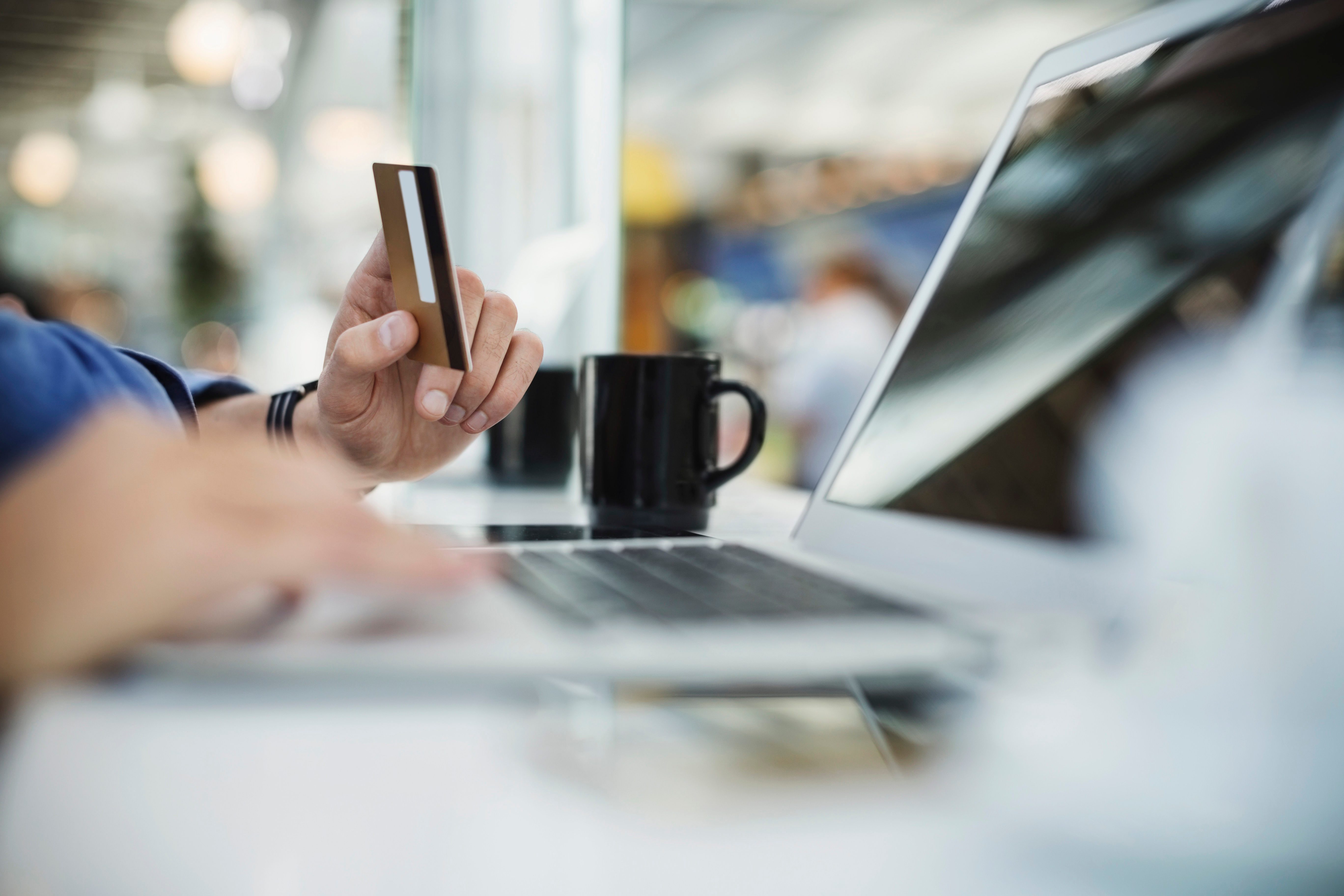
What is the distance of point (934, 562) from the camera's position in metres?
0.47

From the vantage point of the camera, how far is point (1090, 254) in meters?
0.48

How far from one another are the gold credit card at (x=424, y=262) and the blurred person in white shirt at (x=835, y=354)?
117 inches

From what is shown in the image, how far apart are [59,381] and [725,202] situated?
745 cm

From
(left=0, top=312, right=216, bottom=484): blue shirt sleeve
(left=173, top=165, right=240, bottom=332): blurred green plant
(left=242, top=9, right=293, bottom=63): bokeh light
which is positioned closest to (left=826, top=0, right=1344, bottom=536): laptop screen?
(left=0, top=312, right=216, bottom=484): blue shirt sleeve

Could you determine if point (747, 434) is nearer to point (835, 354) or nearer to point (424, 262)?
point (424, 262)

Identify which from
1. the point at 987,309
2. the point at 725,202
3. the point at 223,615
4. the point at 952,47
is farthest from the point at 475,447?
the point at 725,202

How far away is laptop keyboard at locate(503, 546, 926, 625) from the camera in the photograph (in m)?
0.35

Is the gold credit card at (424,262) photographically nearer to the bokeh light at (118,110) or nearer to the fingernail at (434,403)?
the fingernail at (434,403)

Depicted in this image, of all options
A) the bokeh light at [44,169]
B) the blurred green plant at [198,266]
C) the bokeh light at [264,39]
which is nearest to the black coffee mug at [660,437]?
the bokeh light at [264,39]

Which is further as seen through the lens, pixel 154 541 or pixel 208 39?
pixel 208 39

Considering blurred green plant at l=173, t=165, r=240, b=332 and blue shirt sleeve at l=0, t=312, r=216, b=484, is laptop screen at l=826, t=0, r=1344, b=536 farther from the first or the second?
blurred green plant at l=173, t=165, r=240, b=332

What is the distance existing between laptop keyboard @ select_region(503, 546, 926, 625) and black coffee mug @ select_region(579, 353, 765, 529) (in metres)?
0.21

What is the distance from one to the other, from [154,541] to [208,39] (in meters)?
4.56

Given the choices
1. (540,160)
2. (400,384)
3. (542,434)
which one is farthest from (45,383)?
(540,160)
